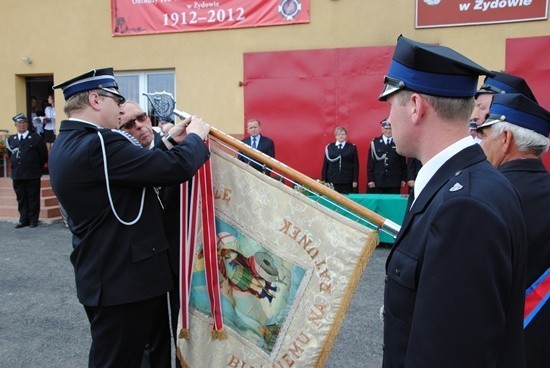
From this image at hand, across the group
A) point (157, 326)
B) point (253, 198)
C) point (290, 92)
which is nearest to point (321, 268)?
point (253, 198)

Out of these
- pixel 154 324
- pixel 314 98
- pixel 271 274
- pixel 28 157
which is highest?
pixel 314 98

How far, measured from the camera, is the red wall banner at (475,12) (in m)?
8.64

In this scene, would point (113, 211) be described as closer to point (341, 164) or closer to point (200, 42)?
point (341, 164)

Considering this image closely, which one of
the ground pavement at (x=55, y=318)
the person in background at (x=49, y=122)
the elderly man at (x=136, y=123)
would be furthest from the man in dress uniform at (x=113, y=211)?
the person in background at (x=49, y=122)

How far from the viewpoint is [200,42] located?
1054cm

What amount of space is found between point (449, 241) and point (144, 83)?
35.4 feet

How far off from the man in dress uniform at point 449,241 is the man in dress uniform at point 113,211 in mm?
1187

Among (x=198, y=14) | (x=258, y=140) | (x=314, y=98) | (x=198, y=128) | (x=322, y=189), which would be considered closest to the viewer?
(x=322, y=189)

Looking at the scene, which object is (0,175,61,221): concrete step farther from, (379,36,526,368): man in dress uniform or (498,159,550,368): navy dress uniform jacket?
(379,36,526,368): man in dress uniform

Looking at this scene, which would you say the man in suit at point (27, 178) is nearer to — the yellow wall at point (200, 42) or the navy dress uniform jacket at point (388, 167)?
the yellow wall at point (200, 42)

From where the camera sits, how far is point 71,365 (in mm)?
3574

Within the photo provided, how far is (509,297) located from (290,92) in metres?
9.07

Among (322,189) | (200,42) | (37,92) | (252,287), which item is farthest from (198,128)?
(37,92)

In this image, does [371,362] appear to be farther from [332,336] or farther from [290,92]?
[290,92]
